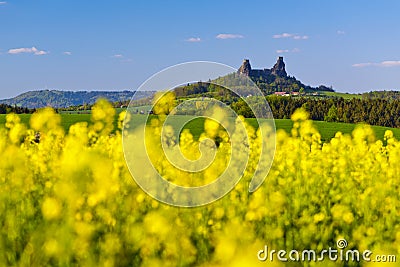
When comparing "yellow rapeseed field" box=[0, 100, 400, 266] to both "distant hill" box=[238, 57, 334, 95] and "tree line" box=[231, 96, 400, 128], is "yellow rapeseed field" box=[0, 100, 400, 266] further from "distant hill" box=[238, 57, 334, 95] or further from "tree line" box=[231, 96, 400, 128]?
"distant hill" box=[238, 57, 334, 95]

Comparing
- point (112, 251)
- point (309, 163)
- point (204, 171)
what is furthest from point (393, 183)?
point (112, 251)

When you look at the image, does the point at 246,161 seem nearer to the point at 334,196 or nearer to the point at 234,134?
the point at 234,134

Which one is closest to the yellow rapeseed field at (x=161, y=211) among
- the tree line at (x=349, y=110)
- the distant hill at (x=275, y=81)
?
the tree line at (x=349, y=110)

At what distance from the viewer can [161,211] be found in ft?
15.6

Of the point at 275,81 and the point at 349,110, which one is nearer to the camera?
the point at 349,110

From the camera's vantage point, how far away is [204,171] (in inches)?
249

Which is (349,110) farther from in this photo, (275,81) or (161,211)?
(275,81)

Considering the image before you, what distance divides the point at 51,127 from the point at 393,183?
473 centimetres

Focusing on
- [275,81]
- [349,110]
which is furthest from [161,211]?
[275,81]

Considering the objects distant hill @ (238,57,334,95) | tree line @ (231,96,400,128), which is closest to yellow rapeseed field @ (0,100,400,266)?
tree line @ (231,96,400,128)

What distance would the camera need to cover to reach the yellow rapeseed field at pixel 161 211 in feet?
12.9

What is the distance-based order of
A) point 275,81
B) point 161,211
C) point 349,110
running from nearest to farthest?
point 161,211
point 349,110
point 275,81

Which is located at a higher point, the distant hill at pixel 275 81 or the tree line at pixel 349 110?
the distant hill at pixel 275 81

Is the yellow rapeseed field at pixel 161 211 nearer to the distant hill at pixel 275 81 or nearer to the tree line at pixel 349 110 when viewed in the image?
the tree line at pixel 349 110
